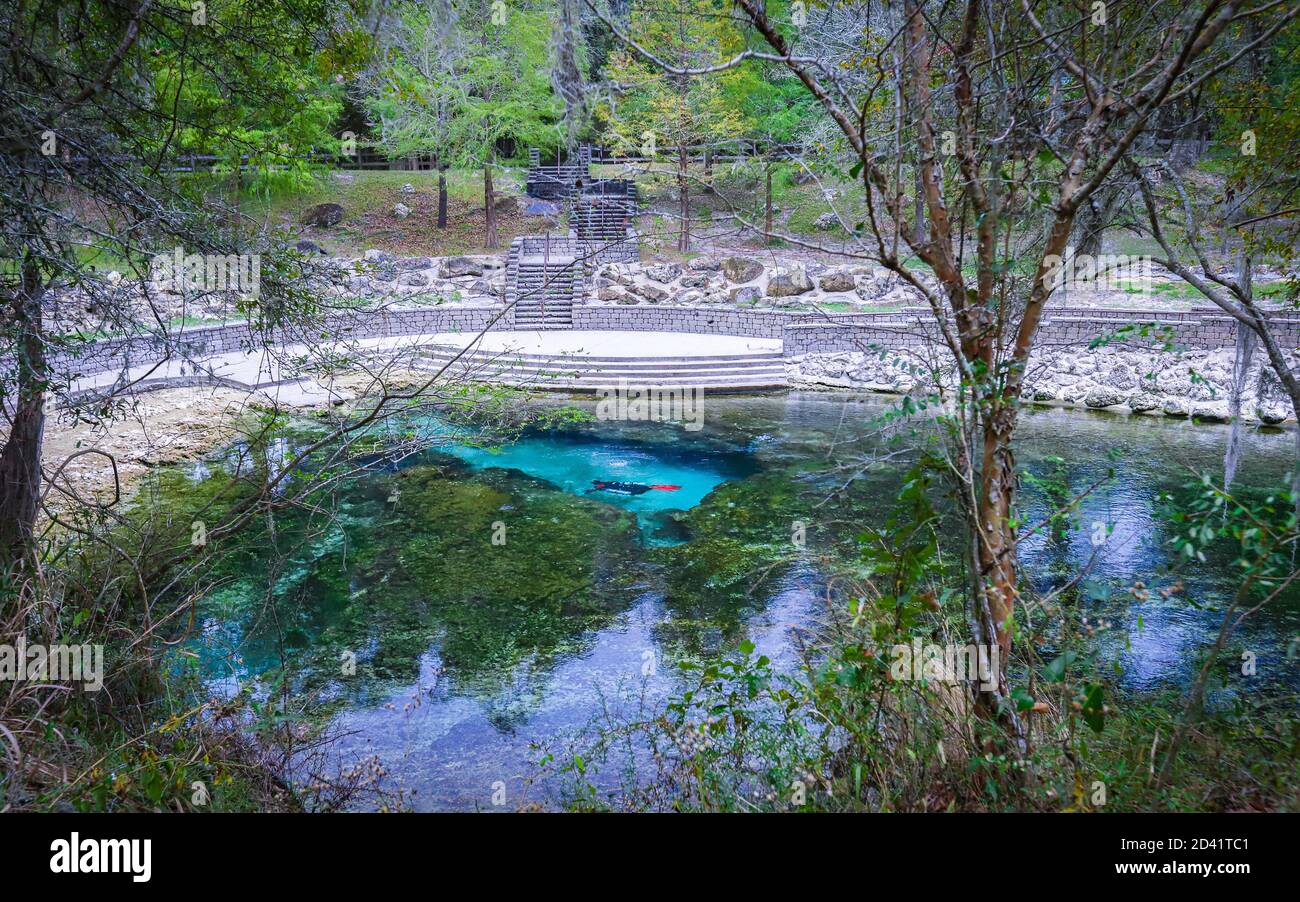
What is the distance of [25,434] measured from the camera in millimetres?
6207

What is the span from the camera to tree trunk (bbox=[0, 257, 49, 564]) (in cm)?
467

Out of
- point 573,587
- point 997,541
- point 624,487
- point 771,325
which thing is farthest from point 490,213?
point 997,541

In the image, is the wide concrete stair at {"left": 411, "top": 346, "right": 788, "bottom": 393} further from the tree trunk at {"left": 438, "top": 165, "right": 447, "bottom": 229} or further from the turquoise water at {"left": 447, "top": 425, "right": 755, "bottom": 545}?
the tree trunk at {"left": 438, "top": 165, "right": 447, "bottom": 229}

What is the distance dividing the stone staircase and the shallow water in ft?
29.2

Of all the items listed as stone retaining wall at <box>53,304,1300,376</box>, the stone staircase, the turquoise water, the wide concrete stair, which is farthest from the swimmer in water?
the stone staircase

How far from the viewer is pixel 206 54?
21.1 ft

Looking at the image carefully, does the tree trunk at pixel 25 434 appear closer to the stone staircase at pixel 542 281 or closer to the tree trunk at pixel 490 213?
the stone staircase at pixel 542 281

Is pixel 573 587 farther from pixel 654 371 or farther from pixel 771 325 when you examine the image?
pixel 771 325

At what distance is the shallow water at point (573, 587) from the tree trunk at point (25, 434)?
1559mm

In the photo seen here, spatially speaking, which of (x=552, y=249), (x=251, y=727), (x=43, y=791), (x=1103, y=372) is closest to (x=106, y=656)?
(x=251, y=727)

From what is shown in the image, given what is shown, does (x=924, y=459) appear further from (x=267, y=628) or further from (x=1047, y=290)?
(x=267, y=628)

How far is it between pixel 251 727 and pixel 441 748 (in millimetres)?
1602

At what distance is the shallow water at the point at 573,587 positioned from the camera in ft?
22.8

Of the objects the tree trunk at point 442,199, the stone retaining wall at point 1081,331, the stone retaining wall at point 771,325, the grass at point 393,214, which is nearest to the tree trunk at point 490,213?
the grass at point 393,214
